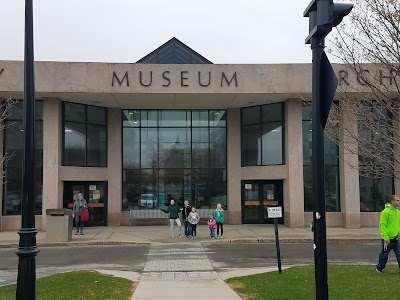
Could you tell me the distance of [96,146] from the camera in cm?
2433

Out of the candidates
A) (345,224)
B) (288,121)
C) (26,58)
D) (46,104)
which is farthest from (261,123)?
(26,58)

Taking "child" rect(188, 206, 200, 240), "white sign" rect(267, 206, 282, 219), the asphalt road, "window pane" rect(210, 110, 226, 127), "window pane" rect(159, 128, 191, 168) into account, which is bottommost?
the asphalt road

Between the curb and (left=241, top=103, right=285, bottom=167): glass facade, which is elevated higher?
(left=241, top=103, right=285, bottom=167): glass facade

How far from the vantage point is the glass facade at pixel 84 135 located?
2292cm

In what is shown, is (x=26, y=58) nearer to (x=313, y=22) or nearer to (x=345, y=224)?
(x=313, y=22)

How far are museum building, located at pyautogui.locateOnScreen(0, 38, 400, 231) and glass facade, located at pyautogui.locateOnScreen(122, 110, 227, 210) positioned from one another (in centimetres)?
5

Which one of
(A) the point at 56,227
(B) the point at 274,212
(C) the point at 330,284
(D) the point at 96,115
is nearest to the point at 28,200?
(C) the point at 330,284

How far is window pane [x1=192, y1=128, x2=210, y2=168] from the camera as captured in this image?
82.6ft

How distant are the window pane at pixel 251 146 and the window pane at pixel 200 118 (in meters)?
2.12

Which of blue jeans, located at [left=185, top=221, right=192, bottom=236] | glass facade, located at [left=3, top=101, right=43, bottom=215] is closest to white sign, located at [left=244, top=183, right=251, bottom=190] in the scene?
blue jeans, located at [left=185, top=221, right=192, bottom=236]

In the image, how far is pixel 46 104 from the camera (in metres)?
21.9

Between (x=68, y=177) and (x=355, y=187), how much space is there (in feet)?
45.1

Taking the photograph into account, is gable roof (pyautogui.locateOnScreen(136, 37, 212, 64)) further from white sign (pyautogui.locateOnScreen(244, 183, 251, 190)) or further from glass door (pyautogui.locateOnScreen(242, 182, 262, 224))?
glass door (pyautogui.locateOnScreen(242, 182, 262, 224))

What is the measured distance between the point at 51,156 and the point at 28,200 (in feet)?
53.3
